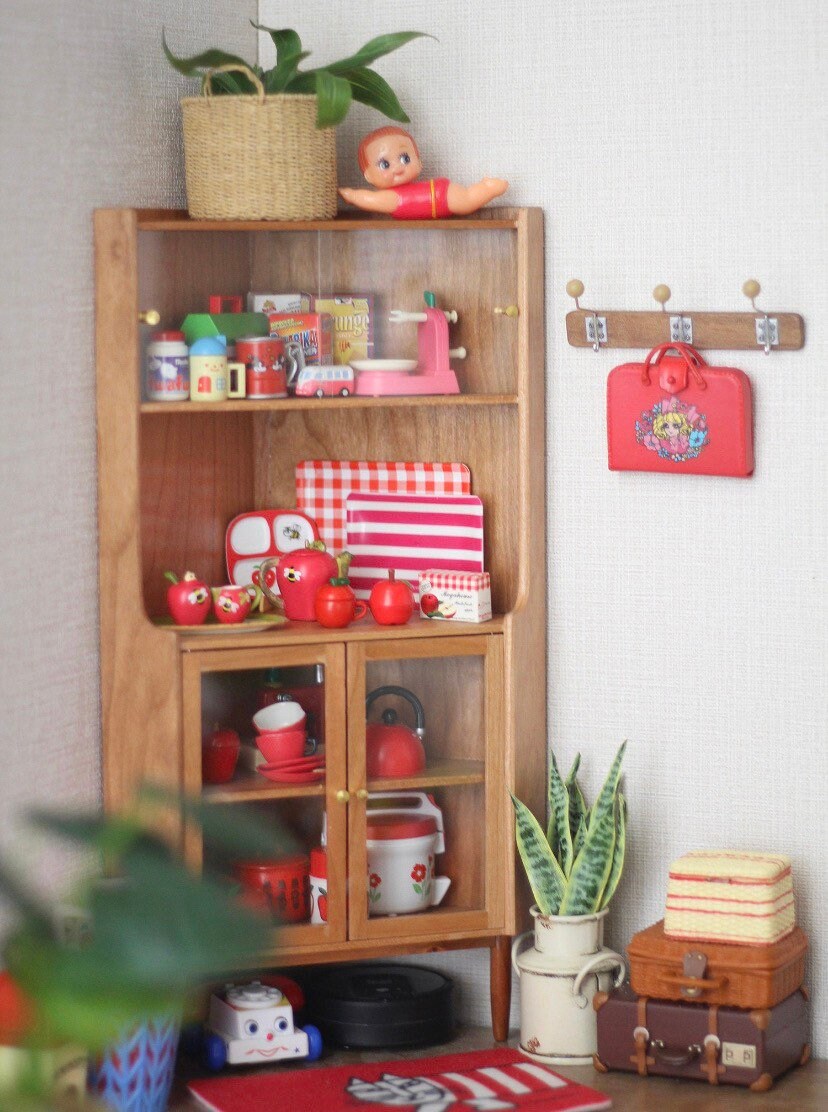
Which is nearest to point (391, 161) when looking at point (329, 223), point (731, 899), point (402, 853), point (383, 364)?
point (329, 223)

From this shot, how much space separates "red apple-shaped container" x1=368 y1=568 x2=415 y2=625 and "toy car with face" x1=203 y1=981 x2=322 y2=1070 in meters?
0.77

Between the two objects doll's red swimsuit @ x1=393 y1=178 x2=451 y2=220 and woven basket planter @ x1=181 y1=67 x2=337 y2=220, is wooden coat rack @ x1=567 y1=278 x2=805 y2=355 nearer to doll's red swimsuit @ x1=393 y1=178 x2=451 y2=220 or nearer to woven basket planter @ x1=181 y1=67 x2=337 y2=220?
doll's red swimsuit @ x1=393 y1=178 x2=451 y2=220

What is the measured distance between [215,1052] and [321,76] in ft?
6.04

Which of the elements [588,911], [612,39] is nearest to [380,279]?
[612,39]

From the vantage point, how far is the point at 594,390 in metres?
3.00

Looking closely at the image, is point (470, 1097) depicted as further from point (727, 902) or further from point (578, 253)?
point (578, 253)

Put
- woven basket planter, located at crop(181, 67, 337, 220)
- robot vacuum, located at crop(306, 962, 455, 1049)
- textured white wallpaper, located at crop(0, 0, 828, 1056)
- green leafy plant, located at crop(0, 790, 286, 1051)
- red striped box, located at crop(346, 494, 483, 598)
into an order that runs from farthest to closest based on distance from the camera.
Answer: red striped box, located at crop(346, 494, 483, 598)
robot vacuum, located at crop(306, 962, 455, 1049)
woven basket planter, located at crop(181, 67, 337, 220)
textured white wallpaper, located at crop(0, 0, 828, 1056)
green leafy plant, located at crop(0, 790, 286, 1051)

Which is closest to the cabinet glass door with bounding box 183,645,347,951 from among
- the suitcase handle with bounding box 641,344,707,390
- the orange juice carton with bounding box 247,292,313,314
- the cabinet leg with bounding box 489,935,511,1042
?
the cabinet leg with bounding box 489,935,511,1042

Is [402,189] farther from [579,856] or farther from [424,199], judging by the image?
[579,856]

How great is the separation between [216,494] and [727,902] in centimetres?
131

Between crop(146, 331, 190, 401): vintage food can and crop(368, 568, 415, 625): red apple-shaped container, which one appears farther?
crop(368, 568, 415, 625): red apple-shaped container

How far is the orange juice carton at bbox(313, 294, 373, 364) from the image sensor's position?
299 centimetres

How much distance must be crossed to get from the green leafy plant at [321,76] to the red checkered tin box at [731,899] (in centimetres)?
155

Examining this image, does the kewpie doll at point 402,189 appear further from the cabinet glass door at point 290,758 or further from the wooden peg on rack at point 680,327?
the cabinet glass door at point 290,758
